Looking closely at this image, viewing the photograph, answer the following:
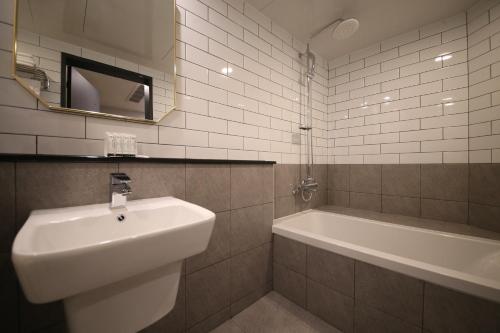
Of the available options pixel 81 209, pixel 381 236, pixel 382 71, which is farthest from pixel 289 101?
pixel 81 209

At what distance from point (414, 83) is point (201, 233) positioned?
2.23m

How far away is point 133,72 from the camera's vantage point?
1.00 meters

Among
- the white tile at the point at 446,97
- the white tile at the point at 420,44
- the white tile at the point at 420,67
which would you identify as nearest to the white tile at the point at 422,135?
the white tile at the point at 446,97

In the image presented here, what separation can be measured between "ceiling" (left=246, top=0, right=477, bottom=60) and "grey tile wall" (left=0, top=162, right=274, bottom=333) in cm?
131

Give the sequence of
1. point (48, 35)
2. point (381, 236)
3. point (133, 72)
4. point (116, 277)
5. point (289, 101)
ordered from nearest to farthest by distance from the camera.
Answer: point (116, 277) → point (48, 35) → point (133, 72) → point (381, 236) → point (289, 101)

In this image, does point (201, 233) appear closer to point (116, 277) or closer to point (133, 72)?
point (116, 277)

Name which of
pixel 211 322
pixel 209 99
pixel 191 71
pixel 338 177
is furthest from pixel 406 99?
pixel 211 322

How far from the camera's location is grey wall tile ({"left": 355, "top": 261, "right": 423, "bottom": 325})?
896 millimetres

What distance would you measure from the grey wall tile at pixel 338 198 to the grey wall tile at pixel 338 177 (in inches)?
1.9

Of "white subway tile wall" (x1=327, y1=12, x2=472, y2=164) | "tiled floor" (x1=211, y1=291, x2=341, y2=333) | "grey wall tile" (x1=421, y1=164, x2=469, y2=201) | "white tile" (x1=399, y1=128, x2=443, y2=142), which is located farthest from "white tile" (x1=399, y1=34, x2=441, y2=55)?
"tiled floor" (x1=211, y1=291, x2=341, y2=333)

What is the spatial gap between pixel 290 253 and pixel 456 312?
828 millimetres

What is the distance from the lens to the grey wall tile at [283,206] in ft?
5.64

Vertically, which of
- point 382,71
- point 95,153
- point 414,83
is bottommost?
point 95,153

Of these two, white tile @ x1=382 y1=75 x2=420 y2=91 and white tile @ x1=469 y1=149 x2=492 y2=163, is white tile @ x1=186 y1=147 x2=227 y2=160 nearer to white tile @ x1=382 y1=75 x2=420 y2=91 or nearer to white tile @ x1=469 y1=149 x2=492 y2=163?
white tile @ x1=382 y1=75 x2=420 y2=91
